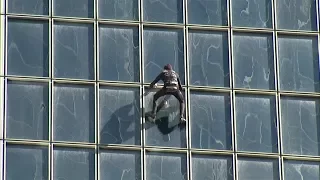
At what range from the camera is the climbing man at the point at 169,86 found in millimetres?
66938

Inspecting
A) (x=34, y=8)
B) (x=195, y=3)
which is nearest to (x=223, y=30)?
(x=195, y=3)

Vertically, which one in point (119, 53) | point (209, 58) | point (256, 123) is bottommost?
point (256, 123)

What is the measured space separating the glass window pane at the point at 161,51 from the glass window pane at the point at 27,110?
334 cm

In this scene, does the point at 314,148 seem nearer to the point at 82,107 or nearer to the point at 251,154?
the point at 251,154

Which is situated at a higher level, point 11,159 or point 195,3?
point 195,3

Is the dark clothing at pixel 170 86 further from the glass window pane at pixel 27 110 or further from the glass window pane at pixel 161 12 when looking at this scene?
the glass window pane at pixel 27 110

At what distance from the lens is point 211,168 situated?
67.1 m

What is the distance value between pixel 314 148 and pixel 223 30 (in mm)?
4744

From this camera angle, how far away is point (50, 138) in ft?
218

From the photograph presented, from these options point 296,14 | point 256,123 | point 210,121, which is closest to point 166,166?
point 210,121

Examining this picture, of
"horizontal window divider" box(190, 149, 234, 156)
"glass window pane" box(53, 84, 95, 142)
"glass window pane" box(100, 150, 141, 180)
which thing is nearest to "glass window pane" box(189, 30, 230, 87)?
"horizontal window divider" box(190, 149, 234, 156)

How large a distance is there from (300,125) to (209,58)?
3.56 m

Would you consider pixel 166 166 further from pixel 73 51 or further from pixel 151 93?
pixel 73 51

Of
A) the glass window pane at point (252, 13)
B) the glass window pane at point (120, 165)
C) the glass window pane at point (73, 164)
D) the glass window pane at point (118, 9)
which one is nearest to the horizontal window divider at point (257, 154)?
the glass window pane at point (120, 165)
